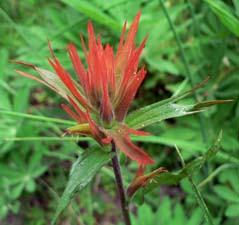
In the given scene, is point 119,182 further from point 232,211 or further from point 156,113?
point 232,211

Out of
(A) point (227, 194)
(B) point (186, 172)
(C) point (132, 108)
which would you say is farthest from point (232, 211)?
(C) point (132, 108)

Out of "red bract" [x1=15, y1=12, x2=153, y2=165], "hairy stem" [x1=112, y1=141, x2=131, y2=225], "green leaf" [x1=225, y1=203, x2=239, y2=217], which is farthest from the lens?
"green leaf" [x1=225, y1=203, x2=239, y2=217]

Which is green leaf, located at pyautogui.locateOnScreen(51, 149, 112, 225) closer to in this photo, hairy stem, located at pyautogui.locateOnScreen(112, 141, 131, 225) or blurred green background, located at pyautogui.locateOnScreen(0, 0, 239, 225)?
hairy stem, located at pyautogui.locateOnScreen(112, 141, 131, 225)

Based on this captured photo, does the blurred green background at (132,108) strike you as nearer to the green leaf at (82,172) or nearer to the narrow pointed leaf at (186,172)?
the narrow pointed leaf at (186,172)

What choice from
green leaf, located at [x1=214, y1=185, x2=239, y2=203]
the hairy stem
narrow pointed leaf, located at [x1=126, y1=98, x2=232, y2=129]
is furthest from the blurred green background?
narrow pointed leaf, located at [x1=126, y1=98, x2=232, y2=129]

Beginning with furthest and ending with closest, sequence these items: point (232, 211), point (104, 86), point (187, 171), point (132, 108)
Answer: point (132, 108)
point (232, 211)
point (187, 171)
point (104, 86)
